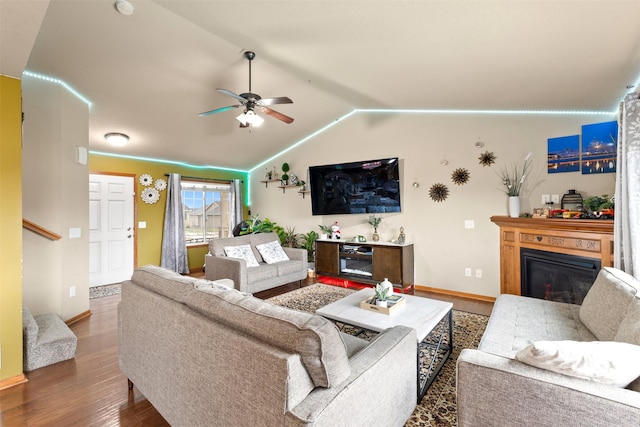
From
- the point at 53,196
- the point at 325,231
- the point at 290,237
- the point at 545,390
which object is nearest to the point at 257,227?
the point at 290,237

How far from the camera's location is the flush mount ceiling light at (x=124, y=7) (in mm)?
2121

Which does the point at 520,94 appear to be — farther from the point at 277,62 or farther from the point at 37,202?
the point at 37,202

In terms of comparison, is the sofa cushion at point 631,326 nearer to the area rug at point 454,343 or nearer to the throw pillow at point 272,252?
the area rug at point 454,343

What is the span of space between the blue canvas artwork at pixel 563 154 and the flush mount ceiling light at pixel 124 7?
4.47 metres

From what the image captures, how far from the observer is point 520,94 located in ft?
9.76

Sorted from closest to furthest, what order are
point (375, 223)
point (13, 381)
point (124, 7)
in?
point (13, 381) < point (124, 7) < point (375, 223)

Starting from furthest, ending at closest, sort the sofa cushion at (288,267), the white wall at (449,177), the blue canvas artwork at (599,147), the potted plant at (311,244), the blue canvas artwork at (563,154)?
the potted plant at (311,244)
the sofa cushion at (288,267)
the white wall at (449,177)
the blue canvas artwork at (563,154)
the blue canvas artwork at (599,147)

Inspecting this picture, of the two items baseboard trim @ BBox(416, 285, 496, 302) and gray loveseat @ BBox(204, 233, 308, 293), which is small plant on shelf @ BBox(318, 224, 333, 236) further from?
baseboard trim @ BBox(416, 285, 496, 302)

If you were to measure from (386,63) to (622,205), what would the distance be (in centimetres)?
220

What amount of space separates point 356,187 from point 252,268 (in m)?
2.27

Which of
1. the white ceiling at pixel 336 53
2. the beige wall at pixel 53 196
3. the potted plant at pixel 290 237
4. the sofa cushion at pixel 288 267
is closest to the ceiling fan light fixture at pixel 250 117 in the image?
the white ceiling at pixel 336 53

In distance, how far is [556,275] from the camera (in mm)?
3100

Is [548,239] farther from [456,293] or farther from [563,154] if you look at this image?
[456,293]

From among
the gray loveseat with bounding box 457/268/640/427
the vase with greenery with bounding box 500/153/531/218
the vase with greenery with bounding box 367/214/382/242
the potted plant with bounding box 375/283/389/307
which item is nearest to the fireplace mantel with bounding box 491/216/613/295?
the vase with greenery with bounding box 500/153/531/218
